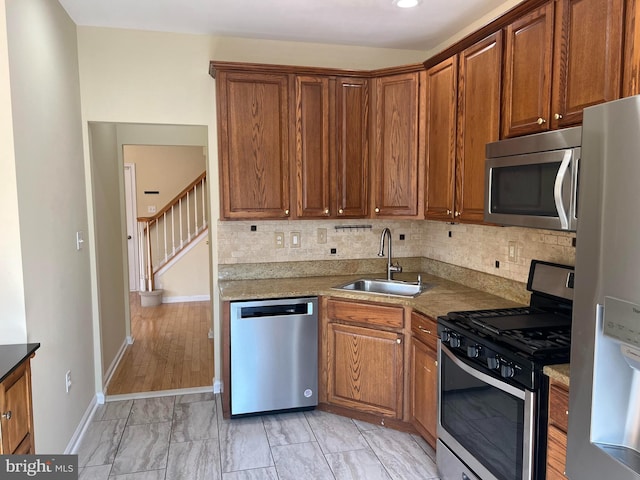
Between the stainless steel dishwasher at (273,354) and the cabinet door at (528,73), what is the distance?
5.47ft

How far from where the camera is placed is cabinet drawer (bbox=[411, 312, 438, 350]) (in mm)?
2560

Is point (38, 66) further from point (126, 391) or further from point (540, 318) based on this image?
point (540, 318)

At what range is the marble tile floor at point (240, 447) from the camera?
2.53 metres

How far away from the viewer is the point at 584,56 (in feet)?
6.05

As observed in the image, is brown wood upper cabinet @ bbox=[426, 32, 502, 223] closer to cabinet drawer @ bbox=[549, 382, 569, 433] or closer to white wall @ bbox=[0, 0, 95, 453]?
cabinet drawer @ bbox=[549, 382, 569, 433]

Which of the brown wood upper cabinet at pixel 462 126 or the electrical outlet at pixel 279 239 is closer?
the brown wood upper cabinet at pixel 462 126

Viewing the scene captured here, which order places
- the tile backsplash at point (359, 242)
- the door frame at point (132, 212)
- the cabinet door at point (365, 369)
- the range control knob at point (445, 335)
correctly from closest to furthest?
the range control knob at point (445, 335), the cabinet door at point (365, 369), the tile backsplash at point (359, 242), the door frame at point (132, 212)

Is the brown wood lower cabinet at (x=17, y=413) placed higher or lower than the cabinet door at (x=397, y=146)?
lower

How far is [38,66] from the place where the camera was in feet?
7.80

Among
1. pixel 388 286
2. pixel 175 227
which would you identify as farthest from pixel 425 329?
pixel 175 227

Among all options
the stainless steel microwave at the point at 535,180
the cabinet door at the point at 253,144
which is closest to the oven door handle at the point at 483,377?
the stainless steel microwave at the point at 535,180

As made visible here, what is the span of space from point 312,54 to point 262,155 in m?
0.98

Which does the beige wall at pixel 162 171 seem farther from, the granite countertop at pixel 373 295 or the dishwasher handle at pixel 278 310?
the dishwasher handle at pixel 278 310

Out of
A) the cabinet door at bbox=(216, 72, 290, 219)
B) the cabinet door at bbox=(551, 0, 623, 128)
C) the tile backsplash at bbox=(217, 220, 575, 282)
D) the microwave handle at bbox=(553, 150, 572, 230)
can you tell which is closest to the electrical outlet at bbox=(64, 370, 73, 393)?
the tile backsplash at bbox=(217, 220, 575, 282)
